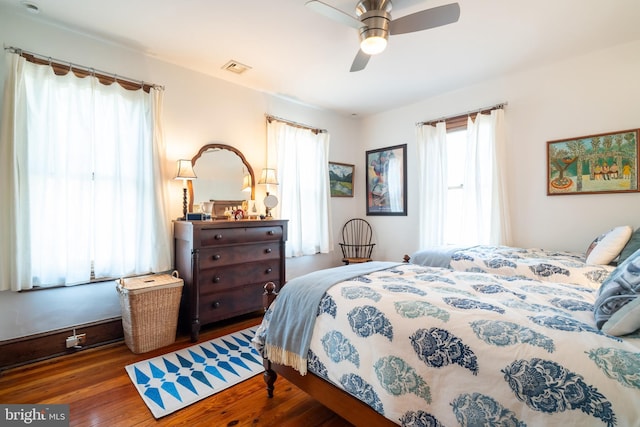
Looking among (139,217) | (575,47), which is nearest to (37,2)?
(139,217)

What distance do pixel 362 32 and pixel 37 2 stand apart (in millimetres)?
2283

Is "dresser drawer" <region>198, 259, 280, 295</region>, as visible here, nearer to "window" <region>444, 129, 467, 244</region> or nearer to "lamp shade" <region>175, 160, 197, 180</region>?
"lamp shade" <region>175, 160, 197, 180</region>

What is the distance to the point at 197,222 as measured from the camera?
2604 mm

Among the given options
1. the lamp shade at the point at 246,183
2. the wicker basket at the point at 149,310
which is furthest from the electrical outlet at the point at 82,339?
the lamp shade at the point at 246,183

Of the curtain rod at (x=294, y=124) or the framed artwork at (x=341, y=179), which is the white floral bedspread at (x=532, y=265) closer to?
the framed artwork at (x=341, y=179)

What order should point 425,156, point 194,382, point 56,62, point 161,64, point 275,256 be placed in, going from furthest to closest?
point 425,156 < point 275,256 < point 161,64 < point 56,62 < point 194,382

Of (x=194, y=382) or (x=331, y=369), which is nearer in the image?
(x=331, y=369)

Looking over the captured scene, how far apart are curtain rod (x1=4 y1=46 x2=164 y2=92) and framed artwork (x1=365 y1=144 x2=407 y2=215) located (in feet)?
9.73

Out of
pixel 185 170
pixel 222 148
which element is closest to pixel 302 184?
pixel 222 148

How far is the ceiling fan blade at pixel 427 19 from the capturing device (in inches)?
68.2

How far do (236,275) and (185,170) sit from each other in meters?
1.13

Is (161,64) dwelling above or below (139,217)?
above

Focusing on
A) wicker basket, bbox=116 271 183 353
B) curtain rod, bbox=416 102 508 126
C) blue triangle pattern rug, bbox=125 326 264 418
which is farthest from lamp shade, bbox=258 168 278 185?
curtain rod, bbox=416 102 508 126

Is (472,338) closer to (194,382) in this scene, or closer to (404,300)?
(404,300)
